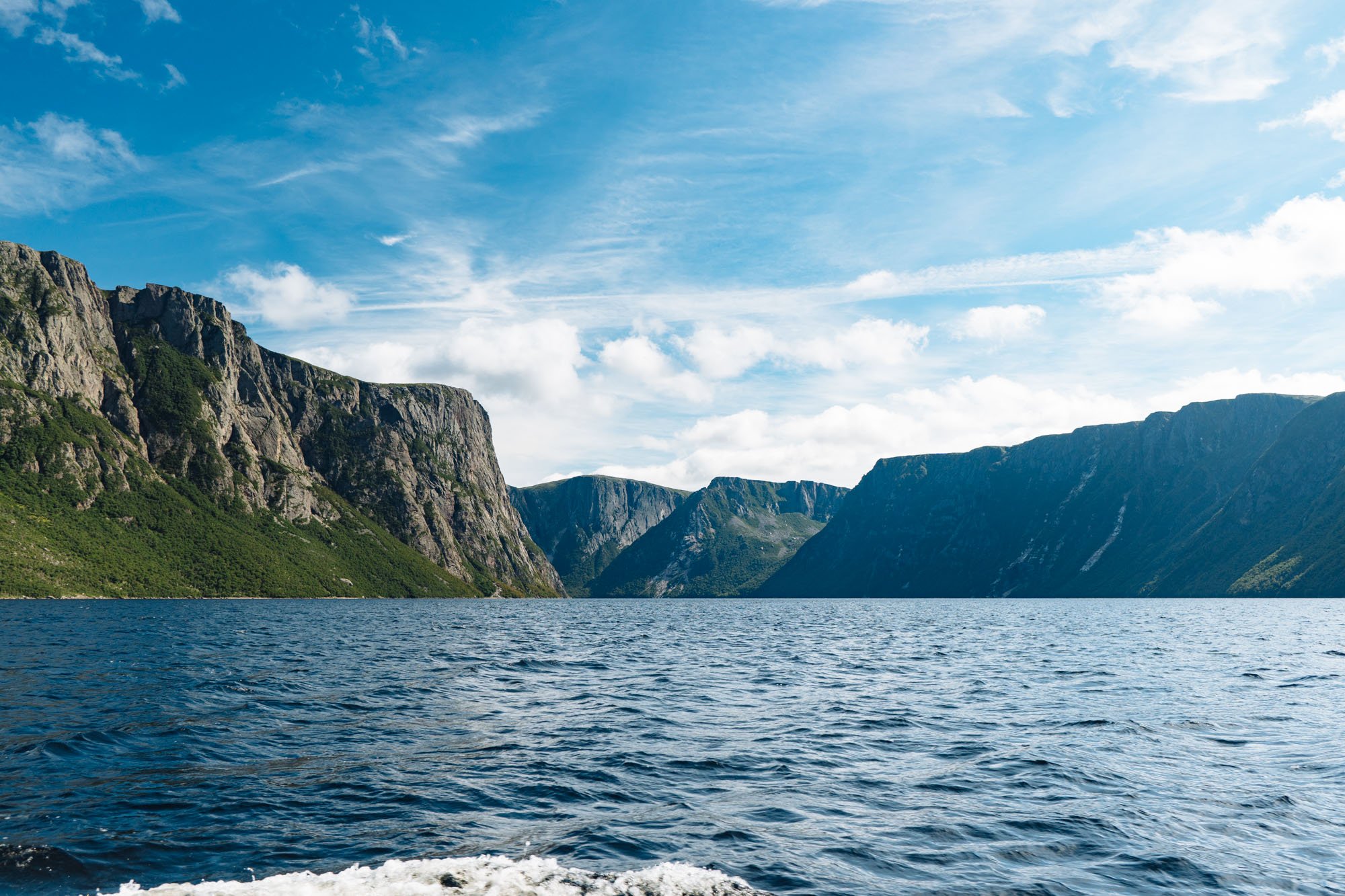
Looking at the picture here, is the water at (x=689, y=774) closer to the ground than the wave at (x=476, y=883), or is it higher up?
closer to the ground

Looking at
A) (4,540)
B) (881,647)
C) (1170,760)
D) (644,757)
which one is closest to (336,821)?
(644,757)

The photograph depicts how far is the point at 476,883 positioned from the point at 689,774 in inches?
423

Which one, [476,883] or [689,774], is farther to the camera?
[689,774]

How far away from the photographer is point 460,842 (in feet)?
53.9

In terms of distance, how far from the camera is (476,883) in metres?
13.7

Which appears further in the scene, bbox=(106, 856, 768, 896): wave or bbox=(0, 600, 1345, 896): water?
bbox=(0, 600, 1345, 896): water

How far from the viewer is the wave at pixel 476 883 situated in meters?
12.9

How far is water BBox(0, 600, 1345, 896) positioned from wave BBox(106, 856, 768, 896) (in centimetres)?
19

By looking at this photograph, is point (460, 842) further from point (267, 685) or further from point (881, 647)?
point (881, 647)

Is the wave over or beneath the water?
over

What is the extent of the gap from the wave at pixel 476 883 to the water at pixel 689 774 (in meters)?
0.19

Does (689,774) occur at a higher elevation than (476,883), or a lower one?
lower

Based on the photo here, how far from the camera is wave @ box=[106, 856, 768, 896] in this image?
42.5ft

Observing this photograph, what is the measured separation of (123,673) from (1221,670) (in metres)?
70.0
